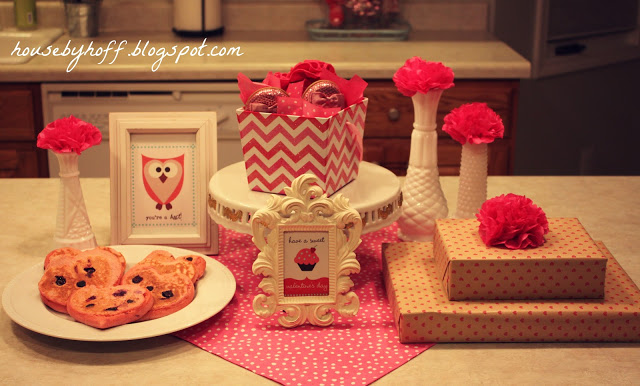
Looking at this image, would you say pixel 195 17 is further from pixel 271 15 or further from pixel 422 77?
pixel 422 77

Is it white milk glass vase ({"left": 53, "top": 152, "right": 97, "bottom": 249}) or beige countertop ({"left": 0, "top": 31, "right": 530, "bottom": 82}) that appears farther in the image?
beige countertop ({"left": 0, "top": 31, "right": 530, "bottom": 82})

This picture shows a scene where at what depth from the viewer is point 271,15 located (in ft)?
10.5

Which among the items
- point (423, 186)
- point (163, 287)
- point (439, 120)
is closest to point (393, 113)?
point (439, 120)

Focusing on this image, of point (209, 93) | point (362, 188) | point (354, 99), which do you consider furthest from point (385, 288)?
point (209, 93)

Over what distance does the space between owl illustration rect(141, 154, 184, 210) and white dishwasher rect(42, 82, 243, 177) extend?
3.87 feet

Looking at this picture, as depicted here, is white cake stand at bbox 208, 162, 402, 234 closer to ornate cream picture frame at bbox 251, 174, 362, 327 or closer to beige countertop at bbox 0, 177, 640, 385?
ornate cream picture frame at bbox 251, 174, 362, 327

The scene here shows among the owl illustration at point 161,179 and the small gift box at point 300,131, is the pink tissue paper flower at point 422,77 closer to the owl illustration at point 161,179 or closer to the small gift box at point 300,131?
the small gift box at point 300,131

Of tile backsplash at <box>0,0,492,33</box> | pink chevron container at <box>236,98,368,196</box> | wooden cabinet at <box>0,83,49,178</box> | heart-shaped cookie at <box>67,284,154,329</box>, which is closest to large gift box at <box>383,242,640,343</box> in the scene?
pink chevron container at <box>236,98,368,196</box>

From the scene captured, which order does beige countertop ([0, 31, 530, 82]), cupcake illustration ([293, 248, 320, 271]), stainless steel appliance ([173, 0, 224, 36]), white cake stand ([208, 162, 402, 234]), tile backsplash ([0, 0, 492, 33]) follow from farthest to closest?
1. tile backsplash ([0, 0, 492, 33])
2. stainless steel appliance ([173, 0, 224, 36])
3. beige countertop ([0, 31, 530, 82])
4. white cake stand ([208, 162, 402, 234])
5. cupcake illustration ([293, 248, 320, 271])

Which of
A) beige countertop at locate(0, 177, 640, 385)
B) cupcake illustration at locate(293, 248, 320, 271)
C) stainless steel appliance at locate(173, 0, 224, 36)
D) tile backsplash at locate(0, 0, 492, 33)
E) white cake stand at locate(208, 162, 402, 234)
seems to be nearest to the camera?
beige countertop at locate(0, 177, 640, 385)

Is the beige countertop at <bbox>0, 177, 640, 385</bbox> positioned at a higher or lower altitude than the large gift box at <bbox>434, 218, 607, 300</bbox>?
lower

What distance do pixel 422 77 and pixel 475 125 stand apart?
0.12 m

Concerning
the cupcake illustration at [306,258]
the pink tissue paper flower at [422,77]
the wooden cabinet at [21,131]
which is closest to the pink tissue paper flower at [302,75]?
the pink tissue paper flower at [422,77]

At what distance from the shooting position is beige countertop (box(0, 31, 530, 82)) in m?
2.55
